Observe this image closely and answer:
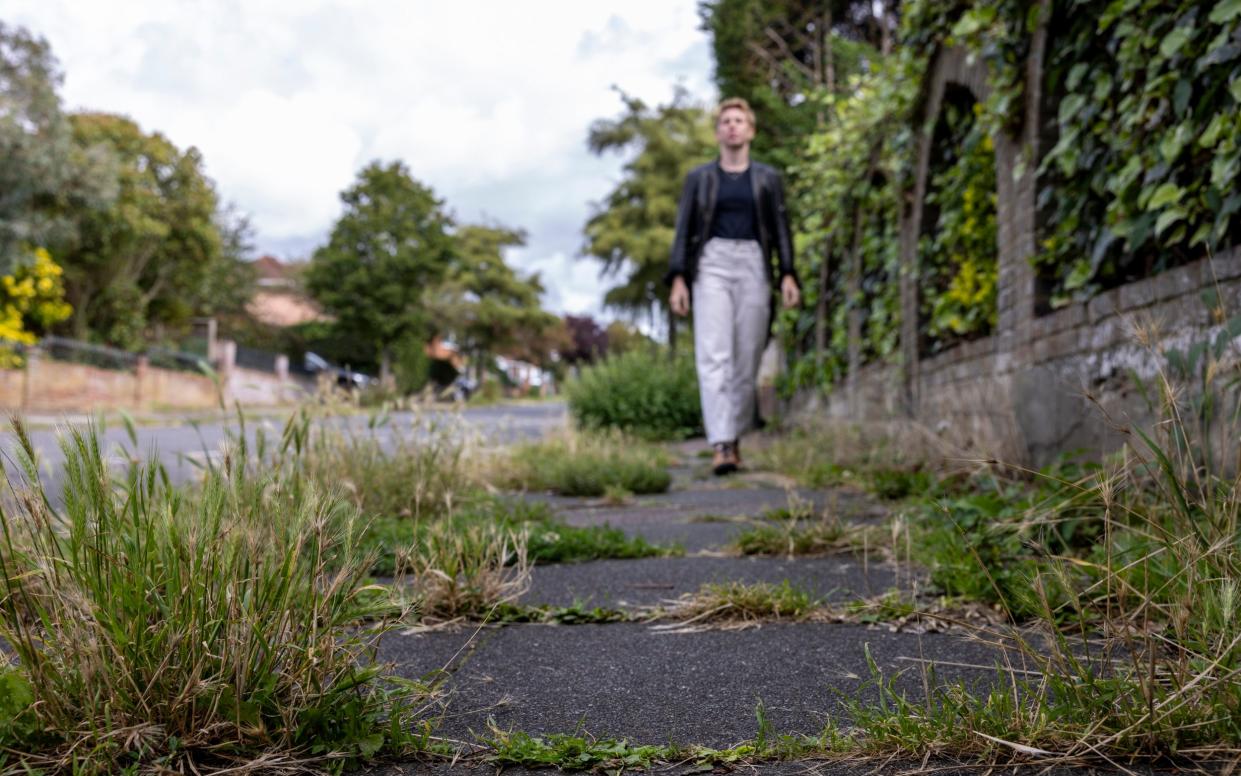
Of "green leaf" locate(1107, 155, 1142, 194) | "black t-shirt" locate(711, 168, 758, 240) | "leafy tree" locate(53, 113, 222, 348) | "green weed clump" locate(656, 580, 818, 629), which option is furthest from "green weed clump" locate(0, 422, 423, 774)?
"leafy tree" locate(53, 113, 222, 348)

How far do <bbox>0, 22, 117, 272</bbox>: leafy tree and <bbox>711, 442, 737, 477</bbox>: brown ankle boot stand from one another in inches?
775

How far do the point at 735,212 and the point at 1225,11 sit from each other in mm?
3662

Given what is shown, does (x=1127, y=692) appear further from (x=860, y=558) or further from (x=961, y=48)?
(x=961, y=48)

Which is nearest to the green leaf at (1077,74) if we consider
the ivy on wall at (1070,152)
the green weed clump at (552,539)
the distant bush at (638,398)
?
the ivy on wall at (1070,152)

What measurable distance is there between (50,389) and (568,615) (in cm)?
2396

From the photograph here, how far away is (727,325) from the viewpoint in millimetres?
5969

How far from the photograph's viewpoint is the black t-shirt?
19.6 ft

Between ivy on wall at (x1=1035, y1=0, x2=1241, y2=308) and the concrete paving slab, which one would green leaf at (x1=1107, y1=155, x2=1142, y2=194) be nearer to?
ivy on wall at (x1=1035, y1=0, x2=1241, y2=308)

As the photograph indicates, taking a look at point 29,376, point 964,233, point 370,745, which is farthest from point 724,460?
point 29,376

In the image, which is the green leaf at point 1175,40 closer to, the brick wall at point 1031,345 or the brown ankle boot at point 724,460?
the brick wall at point 1031,345

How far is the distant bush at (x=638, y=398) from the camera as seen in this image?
10.7 m

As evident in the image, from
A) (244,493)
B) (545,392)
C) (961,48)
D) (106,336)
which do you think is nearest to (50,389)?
(106,336)

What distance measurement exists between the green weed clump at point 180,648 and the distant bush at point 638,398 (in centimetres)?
894

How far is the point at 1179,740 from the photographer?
1145 mm
